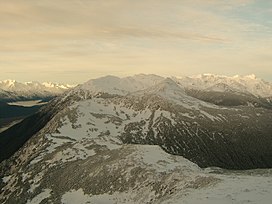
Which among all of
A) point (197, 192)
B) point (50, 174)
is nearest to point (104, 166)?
point (50, 174)

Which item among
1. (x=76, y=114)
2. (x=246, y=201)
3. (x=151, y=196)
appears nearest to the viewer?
(x=246, y=201)

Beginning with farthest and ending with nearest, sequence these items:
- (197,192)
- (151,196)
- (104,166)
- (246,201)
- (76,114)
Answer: (76,114) → (104,166) → (151,196) → (197,192) → (246,201)

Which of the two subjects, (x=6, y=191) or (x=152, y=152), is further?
(x=6, y=191)

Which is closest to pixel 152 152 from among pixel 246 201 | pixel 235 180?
pixel 235 180

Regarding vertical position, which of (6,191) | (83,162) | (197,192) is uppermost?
(197,192)

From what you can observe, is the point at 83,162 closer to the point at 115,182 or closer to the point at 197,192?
the point at 115,182

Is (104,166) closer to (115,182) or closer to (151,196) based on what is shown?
(115,182)

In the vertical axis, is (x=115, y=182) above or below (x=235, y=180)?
below

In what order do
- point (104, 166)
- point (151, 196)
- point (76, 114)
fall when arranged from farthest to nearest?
point (76, 114)
point (104, 166)
point (151, 196)

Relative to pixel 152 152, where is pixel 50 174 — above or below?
below
